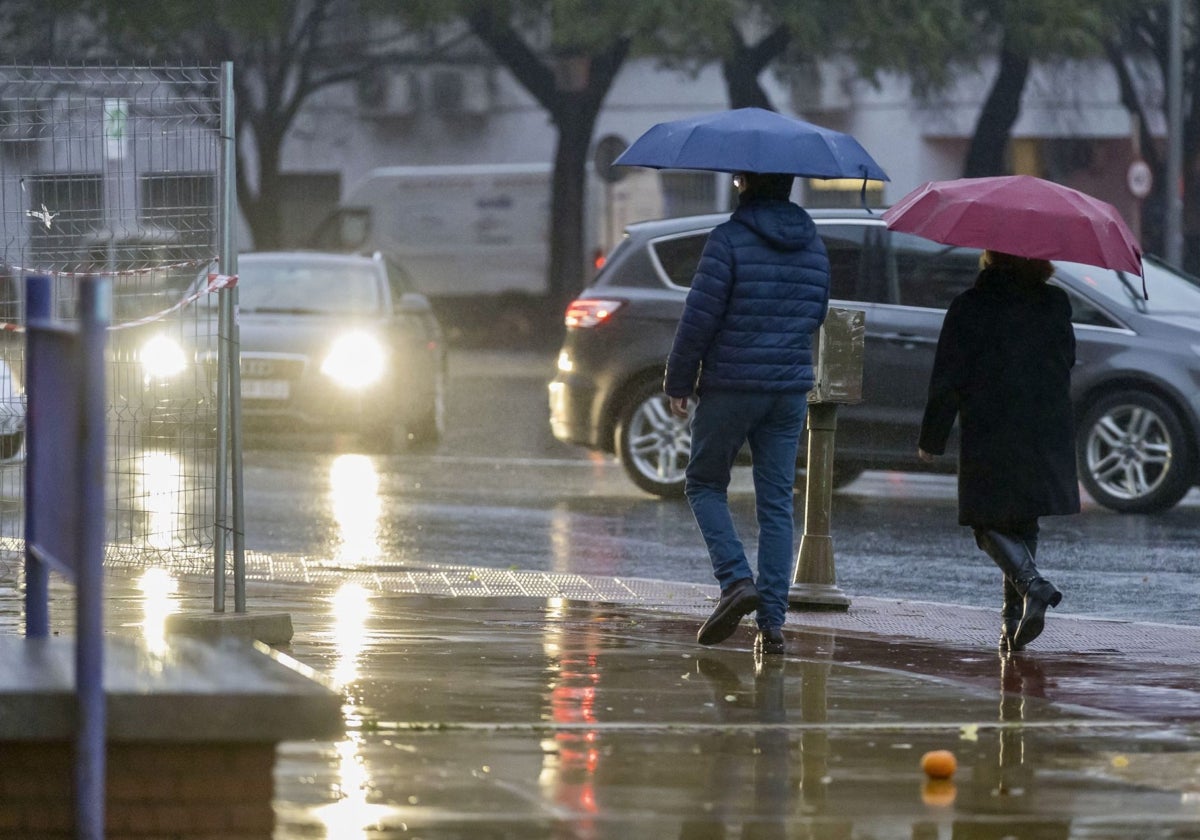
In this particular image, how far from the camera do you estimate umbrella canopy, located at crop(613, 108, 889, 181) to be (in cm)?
764

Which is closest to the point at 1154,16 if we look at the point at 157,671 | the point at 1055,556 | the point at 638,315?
the point at 638,315

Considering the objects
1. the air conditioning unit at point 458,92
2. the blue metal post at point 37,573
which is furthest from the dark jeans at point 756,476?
the air conditioning unit at point 458,92

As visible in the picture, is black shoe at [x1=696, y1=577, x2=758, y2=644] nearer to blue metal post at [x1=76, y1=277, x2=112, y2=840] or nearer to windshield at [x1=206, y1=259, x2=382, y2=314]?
blue metal post at [x1=76, y1=277, x2=112, y2=840]

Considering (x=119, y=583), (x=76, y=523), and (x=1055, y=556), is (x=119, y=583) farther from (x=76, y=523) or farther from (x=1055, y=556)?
(x=76, y=523)

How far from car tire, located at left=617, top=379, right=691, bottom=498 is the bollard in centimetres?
444

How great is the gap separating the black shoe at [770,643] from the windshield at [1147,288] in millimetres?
5804

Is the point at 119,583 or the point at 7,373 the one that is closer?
the point at 7,373

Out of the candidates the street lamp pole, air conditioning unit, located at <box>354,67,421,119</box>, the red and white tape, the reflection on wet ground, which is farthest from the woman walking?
air conditioning unit, located at <box>354,67,421,119</box>

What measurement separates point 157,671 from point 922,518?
884 centimetres

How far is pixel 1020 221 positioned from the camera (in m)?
7.84

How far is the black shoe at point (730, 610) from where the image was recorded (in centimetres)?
751

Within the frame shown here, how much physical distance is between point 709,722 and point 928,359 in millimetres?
7058

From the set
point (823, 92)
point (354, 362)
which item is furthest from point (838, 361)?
point (823, 92)

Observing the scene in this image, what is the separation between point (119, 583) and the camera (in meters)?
9.26
